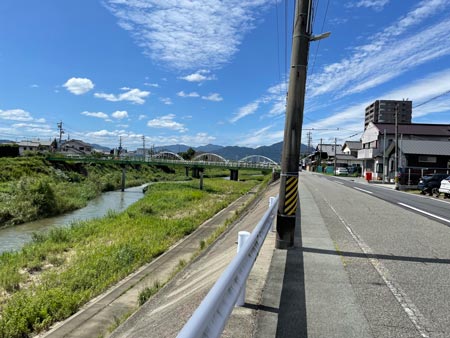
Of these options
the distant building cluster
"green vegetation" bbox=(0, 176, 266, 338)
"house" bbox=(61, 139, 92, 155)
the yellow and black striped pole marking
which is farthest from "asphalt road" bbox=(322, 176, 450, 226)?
"house" bbox=(61, 139, 92, 155)

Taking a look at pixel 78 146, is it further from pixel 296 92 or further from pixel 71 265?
pixel 296 92

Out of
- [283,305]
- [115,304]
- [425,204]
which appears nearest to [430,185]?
[425,204]

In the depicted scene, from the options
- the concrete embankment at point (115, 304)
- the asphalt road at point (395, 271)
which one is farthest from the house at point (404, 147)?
the concrete embankment at point (115, 304)

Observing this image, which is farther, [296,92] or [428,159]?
[428,159]

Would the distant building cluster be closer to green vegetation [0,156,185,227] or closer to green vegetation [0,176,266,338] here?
green vegetation [0,176,266,338]

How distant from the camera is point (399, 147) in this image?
44.8m

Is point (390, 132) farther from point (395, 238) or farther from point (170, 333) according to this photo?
point (170, 333)

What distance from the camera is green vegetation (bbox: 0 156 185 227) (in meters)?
24.0

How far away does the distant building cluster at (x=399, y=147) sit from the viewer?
3981cm

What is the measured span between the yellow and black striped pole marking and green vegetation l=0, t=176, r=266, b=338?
324 cm

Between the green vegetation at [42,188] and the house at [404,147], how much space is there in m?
33.3

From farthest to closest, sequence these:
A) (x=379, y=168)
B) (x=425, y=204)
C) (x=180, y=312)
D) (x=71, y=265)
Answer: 1. (x=379, y=168)
2. (x=425, y=204)
3. (x=71, y=265)
4. (x=180, y=312)

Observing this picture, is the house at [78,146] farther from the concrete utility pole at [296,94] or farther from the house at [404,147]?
the concrete utility pole at [296,94]

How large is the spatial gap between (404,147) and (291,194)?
4396 cm
